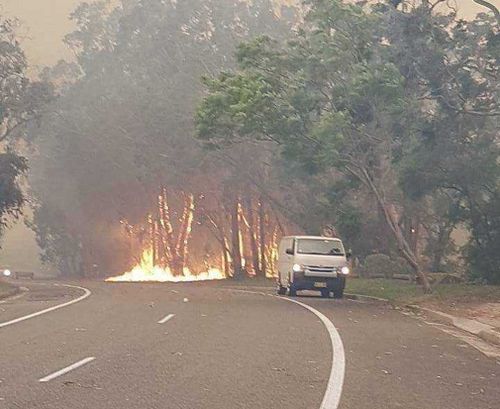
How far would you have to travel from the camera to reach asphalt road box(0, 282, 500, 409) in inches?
392

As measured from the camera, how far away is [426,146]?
A: 35344mm

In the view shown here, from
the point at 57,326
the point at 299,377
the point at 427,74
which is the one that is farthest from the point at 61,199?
the point at 299,377

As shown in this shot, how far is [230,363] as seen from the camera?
511 inches

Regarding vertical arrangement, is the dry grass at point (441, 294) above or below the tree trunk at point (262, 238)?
below

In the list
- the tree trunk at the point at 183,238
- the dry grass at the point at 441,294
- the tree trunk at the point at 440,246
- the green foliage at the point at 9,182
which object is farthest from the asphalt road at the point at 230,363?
the tree trunk at the point at 183,238

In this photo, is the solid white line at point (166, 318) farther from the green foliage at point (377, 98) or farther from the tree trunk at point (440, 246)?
the tree trunk at point (440, 246)

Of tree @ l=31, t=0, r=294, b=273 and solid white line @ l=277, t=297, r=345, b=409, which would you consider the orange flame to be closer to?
tree @ l=31, t=0, r=294, b=273

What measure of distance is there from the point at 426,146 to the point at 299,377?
2490 centimetres

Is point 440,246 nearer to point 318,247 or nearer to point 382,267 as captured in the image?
point 382,267

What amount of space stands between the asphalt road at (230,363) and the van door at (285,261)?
9801 mm

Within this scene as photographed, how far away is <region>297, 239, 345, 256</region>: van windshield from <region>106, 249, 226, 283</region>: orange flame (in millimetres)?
37853

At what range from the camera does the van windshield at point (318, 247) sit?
31891 mm

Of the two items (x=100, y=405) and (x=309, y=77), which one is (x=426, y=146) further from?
(x=100, y=405)

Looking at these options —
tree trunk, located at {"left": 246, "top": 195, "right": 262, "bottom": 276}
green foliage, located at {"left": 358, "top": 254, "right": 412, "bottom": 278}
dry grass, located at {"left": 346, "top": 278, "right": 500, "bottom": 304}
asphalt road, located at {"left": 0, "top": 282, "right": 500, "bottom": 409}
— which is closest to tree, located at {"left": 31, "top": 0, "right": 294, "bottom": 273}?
tree trunk, located at {"left": 246, "top": 195, "right": 262, "bottom": 276}
